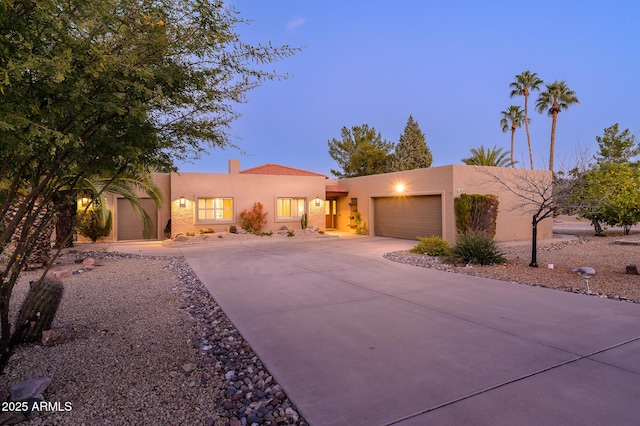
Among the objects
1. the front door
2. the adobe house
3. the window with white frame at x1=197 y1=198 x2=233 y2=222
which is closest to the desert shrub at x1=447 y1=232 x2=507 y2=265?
the adobe house

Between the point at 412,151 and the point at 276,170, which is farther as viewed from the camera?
the point at 412,151

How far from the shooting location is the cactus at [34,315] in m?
4.01

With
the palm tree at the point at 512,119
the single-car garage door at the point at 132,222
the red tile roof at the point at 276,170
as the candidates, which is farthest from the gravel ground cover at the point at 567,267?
the palm tree at the point at 512,119

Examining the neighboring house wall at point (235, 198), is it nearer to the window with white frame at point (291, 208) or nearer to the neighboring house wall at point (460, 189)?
the window with white frame at point (291, 208)

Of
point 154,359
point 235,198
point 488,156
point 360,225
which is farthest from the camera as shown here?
point 488,156

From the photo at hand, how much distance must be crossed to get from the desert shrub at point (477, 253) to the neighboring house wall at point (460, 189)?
4.74 metres

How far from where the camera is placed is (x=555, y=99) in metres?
28.5

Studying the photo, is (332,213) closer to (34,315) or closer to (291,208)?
(291,208)

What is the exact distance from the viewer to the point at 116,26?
2877 mm

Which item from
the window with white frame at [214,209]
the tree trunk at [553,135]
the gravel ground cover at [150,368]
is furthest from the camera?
the tree trunk at [553,135]

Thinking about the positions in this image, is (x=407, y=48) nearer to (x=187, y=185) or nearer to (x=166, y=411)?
(x=187, y=185)

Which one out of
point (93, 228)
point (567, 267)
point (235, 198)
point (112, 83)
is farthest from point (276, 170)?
point (112, 83)

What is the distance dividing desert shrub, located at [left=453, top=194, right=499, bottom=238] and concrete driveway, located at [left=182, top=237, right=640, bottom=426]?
719 centimetres

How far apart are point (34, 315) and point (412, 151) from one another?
30.7 m
